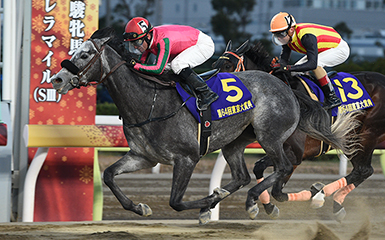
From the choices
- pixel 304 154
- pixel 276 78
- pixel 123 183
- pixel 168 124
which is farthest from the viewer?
pixel 123 183

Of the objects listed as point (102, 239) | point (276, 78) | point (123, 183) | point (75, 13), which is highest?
point (75, 13)

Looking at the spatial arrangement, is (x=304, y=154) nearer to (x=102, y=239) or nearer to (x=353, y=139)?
(x=353, y=139)

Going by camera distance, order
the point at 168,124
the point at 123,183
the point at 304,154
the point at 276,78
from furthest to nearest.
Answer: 1. the point at 123,183
2. the point at 304,154
3. the point at 276,78
4. the point at 168,124

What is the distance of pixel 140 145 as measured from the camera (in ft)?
12.5

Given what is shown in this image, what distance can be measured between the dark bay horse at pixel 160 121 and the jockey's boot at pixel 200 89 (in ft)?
0.39

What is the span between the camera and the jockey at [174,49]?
148 inches

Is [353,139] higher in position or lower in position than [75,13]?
lower

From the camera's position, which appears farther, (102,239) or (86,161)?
(86,161)

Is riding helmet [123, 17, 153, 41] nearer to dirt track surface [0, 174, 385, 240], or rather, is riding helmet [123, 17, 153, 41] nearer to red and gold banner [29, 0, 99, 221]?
red and gold banner [29, 0, 99, 221]

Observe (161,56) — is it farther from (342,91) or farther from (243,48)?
(342,91)

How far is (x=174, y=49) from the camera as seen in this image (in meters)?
3.94

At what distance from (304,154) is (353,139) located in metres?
0.46

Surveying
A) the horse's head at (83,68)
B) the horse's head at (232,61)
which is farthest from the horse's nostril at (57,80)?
the horse's head at (232,61)

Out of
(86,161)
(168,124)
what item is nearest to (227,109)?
(168,124)
